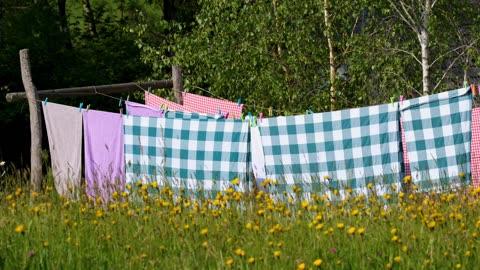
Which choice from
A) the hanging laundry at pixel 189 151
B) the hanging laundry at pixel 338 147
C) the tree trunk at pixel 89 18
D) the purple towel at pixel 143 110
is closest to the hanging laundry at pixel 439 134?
the hanging laundry at pixel 338 147

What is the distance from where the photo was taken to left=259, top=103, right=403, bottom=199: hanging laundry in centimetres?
646

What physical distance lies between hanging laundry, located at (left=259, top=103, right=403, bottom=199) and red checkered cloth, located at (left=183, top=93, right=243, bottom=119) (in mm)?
752

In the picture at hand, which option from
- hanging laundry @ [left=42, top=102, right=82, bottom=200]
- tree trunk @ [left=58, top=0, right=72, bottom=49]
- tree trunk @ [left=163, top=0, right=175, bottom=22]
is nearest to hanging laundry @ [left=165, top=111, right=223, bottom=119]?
hanging laundry @ [left=42, top=102, right=82, bottom=200]

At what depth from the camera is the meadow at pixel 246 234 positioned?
13.2ft

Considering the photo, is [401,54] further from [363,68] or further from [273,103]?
[273,103]

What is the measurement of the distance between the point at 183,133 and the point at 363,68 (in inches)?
164

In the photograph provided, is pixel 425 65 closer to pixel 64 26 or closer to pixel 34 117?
pixel 34 117

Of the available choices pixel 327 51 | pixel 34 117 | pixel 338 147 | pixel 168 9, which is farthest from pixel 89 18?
pixel 338 147

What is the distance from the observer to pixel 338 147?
657 centimetres

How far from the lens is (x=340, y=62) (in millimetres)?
11922

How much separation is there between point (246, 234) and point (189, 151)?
2.64 m

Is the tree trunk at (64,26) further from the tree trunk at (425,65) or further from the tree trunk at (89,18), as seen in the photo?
the tree trunk at (425,65)

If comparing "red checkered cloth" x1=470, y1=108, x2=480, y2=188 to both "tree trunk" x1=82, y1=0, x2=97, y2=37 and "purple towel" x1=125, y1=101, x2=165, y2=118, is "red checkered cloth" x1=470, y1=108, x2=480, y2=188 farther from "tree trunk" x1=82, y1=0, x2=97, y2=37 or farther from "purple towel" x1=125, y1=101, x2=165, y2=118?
"tree trunk" x1=82, y1=0, x2=97, y2=37

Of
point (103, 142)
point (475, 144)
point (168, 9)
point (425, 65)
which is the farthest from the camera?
point (168, 9)
